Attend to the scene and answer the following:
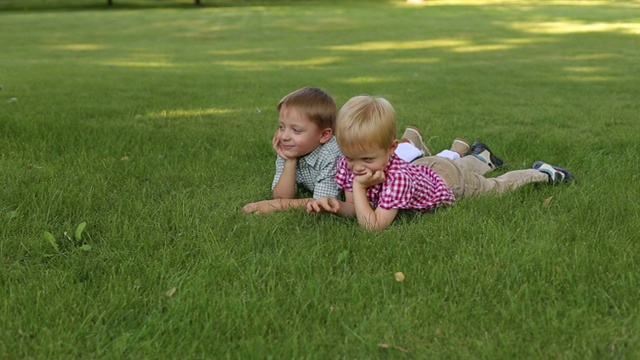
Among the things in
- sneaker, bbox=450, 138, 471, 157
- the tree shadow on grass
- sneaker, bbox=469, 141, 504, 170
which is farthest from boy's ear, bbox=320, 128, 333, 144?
the tree shadow on grass

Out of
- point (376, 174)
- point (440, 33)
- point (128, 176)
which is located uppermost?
point (376, 174)

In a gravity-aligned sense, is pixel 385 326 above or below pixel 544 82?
above

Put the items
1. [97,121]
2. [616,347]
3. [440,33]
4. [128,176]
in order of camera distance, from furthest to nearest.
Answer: [440,33] < [97,121] < [128,176] < [616,347]

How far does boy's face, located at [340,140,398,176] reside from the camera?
365 cm

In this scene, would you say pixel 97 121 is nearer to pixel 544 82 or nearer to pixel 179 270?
pixel 179 270

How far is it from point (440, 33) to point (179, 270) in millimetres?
22045

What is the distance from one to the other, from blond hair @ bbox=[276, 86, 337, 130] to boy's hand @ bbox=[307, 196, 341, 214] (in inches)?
27.2

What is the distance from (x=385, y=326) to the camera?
2.43m

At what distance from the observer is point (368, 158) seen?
3.69m

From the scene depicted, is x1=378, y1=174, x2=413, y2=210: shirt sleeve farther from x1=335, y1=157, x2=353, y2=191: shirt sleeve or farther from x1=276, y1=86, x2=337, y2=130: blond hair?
x1=276, y1=86, x2=337, y2=130: blond hair

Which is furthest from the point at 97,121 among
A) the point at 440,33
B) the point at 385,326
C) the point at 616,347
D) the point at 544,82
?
the point at 440,33

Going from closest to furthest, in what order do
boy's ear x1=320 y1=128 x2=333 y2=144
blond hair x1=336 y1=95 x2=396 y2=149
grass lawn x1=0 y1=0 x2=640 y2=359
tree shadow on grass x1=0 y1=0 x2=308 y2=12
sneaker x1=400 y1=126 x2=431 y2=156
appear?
grass lawn x1=0 y1=0 x2=640 y2=359
blond hair x1=336 y1=95 x2=396 y2=149
boy's ear x1=320 y1=128 x2=333 y2=144
sneaker x1=400 y1=126 x2=431 y2=156
tree shadow on grass x1=0 y1=0 x2=308 y2=12

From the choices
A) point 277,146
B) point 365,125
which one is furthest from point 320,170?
point 365,125

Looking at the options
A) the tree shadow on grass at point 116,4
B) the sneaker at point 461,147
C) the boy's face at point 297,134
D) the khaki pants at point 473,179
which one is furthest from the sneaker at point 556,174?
the tree shadow on grass at point 116,4
